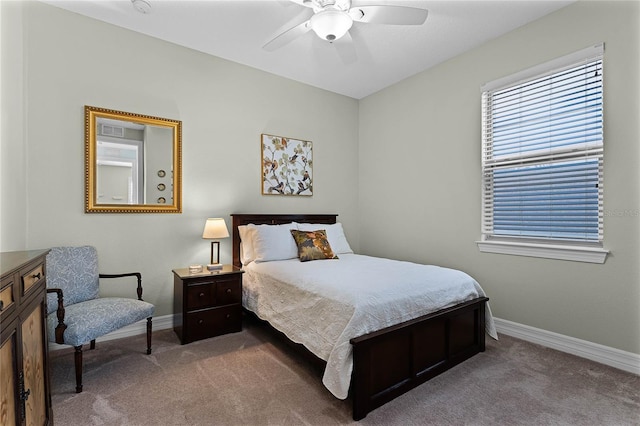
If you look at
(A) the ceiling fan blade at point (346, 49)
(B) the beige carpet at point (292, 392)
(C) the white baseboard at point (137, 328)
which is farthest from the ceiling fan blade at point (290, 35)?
(C) the white baseboard at point (137, 328)

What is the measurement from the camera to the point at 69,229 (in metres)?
2.85

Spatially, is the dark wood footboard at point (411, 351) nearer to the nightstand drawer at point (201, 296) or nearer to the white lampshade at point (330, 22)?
the nightstand drawer at point (201, 296)

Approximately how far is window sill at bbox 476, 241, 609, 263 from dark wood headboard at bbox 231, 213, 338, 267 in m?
2.02

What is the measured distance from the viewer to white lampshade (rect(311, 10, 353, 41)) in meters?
2.17

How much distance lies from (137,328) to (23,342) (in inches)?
79.9

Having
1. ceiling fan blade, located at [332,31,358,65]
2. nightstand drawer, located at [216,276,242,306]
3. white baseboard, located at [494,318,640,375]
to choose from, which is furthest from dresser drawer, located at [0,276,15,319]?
white baseboard, located at [494,318,640,375]

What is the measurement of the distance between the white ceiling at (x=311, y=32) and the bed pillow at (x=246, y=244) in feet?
6.50

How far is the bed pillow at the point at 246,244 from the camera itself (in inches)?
137

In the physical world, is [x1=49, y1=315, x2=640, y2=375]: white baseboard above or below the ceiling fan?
below

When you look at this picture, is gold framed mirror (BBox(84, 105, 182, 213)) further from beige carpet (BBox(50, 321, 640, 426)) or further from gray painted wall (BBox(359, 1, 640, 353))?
gray painted wall (BBox(359, 1, 640, 353))

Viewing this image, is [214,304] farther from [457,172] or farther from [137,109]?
[457,172]

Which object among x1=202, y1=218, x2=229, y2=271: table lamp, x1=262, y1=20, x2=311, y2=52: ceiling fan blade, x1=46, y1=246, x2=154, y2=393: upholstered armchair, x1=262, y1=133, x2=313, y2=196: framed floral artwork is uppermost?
x1=262, y1=20, x2=311, y2=52: ceiling fan blade

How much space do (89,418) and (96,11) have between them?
324 centimetres

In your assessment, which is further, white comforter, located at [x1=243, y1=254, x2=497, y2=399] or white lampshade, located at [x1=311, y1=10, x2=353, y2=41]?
white lampshade, located at [x1=311, y1=10, x2=353, y2=41]
